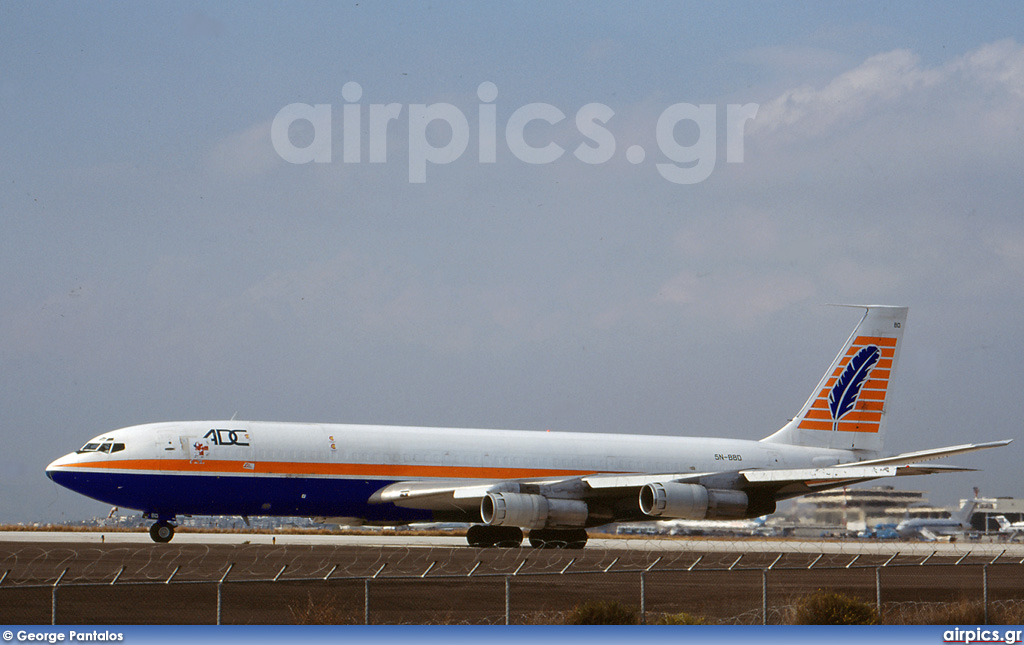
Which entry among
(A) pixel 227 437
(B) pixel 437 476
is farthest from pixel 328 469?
(B) pixel 437 476

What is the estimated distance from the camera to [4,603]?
18594 millimetres

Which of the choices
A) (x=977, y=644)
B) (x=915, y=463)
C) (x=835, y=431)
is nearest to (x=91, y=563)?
(x=977, y=644)

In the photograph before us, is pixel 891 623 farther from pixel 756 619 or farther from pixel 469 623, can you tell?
pixel 469 623

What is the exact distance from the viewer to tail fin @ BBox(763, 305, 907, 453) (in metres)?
51.5

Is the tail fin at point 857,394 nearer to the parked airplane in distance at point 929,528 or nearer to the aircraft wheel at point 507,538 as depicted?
the aircraft wheel at point 507,538

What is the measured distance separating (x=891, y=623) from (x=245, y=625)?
35.1 ft

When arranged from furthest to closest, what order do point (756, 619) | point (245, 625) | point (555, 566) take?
point (555, 566), point (756, 619), point (245, 625)

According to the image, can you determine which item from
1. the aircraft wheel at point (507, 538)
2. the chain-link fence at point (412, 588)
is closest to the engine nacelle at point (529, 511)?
the aircraft wheel at point (507, 538)

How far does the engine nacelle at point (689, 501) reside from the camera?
40812 millimetres

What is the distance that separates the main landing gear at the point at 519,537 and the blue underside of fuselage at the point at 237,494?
1.80 metres

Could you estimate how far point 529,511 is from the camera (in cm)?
4006

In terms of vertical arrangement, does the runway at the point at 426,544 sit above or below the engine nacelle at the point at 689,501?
below

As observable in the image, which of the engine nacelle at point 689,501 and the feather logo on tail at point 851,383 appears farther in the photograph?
the feather logo on tail at point 851,383

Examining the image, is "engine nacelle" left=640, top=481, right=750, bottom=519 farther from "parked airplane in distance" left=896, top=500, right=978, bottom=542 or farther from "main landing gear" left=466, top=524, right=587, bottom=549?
"parked airplane in distance" left=896, top=500, right=978, bottom=542
